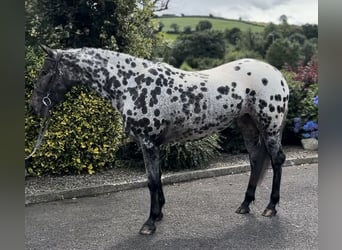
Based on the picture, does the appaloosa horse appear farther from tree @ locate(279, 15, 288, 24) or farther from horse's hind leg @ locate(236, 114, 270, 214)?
tree @ locate(279, 15, 288, 24)

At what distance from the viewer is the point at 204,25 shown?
4.36m

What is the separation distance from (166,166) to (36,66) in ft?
5.52

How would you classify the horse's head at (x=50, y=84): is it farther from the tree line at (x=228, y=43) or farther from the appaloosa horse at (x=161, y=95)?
the tree line at (x=228, y=43)

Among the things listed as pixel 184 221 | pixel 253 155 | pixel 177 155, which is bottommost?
pixel 184 221

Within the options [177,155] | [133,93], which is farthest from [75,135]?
[133,93]

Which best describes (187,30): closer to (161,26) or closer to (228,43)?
(161,26)

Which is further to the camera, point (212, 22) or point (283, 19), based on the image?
point (283, 19)

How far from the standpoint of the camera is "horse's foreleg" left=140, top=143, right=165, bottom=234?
273 centimetres

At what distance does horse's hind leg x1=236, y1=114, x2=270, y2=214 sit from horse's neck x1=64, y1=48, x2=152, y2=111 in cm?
98

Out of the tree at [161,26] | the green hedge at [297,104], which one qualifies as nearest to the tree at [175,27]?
the tree at [161,26]

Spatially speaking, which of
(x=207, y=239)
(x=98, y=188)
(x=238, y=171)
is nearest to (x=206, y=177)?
(x=238, y=171)

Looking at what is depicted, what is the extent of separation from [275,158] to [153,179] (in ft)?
3.23
